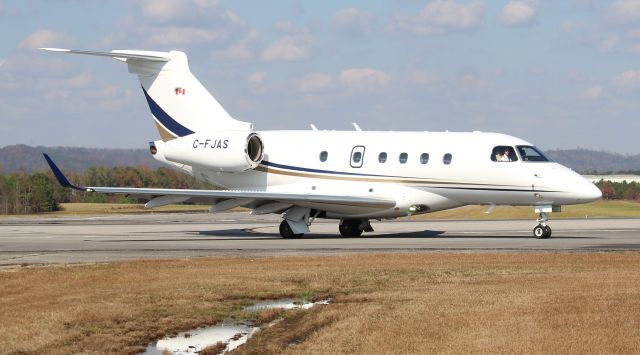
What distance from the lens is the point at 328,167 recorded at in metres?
34.3

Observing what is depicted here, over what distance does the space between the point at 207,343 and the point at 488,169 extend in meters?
20.4

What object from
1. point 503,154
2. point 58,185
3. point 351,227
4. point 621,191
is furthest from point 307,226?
point 621,191

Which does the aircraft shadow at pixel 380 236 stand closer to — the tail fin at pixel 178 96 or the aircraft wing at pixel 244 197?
the aircraft wing at pixel 244 197

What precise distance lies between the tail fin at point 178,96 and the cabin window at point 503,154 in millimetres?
10006

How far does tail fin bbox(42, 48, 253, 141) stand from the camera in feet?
121

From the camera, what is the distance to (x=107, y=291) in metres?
16.6

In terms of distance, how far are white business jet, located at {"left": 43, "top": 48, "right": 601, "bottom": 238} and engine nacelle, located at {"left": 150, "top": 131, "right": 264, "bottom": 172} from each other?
0.12 ft

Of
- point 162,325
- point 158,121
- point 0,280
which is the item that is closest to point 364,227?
point 158,121

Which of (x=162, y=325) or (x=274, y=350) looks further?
(x=162, y=325)

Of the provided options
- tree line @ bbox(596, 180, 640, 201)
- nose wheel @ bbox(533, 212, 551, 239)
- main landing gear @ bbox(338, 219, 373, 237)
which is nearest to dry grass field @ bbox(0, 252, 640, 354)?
nose wheel @ bbox(533, 212, 551, 239)

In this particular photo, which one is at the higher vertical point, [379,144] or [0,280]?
[379,144]

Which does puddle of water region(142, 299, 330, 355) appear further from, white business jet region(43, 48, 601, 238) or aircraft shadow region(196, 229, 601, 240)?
aircraft shadow region(196, 229, 601, 240)

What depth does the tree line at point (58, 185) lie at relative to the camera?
83.9 metres

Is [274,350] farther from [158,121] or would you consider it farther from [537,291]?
[158,121]
